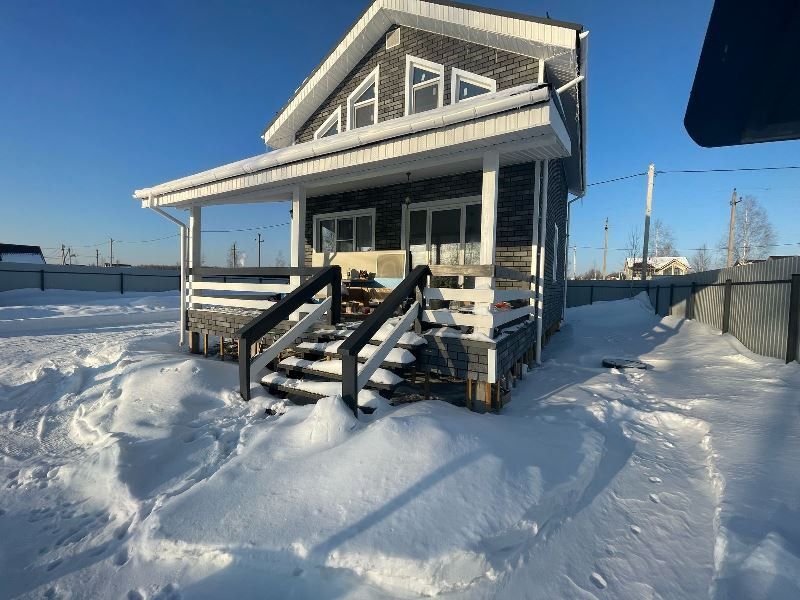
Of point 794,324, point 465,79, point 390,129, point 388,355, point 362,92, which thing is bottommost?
point 388,355

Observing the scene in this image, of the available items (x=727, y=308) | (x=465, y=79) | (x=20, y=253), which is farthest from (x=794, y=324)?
(x=20, y=253)

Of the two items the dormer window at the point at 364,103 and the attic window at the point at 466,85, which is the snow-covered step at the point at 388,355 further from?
the dormer window at the point at 364,103

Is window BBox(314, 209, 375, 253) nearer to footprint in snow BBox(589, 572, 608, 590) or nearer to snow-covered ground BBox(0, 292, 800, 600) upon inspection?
snow-covered ground BBox(0, 292, 800, 600)

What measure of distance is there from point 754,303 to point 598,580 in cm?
762

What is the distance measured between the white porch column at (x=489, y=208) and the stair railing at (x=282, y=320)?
2.02m

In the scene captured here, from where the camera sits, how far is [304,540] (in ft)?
6.70

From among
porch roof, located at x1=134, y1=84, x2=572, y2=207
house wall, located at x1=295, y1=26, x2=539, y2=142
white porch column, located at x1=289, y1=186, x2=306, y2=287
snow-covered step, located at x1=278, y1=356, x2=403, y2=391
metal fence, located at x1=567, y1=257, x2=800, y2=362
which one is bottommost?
snow-covered step, located at x1=278, y1=356, x2=403, y2=391

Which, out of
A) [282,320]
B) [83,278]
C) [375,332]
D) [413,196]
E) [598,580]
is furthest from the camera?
[83,278]

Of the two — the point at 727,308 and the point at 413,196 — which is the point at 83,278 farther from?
the point at 727,308

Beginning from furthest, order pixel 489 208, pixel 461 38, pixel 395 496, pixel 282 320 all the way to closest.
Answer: pixel 461 38 < pixel 282 320 < pixel 489 208 < pixel 395 496

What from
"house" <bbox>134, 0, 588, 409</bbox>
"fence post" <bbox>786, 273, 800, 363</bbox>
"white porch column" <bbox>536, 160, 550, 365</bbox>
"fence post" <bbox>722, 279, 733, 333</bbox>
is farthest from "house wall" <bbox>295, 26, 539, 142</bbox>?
"fence post" <bbox>722, 279, 733, 333</bbox>

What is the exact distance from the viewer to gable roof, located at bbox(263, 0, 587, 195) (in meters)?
5.95

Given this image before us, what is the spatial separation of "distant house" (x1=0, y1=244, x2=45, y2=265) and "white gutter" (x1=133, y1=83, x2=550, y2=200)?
1569 inches

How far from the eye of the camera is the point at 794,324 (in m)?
5.53
